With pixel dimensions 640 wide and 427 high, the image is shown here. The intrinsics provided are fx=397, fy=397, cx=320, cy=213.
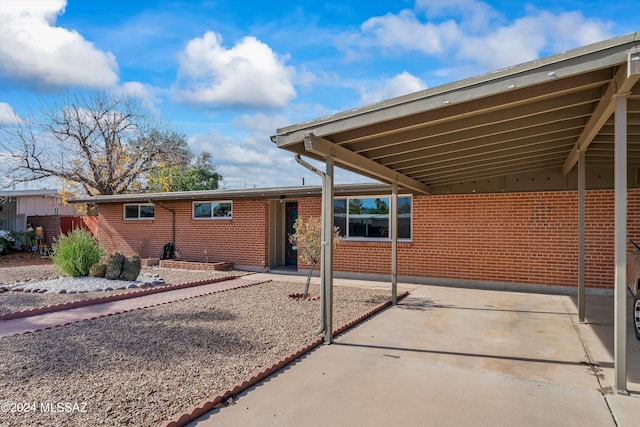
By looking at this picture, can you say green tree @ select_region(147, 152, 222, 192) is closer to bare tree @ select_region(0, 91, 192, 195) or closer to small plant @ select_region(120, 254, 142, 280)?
bare tree @ select_region(0, 91, 192, 195)

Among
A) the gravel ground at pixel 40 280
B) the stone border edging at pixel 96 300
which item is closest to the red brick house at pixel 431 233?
the gravel ground at pixel 40 280

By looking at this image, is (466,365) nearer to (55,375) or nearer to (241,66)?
(55,375)

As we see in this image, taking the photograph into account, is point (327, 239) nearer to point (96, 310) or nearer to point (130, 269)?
point (96, 310)

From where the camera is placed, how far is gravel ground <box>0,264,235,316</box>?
753cm

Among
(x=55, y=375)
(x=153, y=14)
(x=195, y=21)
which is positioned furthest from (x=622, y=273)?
(x=153, y=14)

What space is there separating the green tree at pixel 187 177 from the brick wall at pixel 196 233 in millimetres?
8729

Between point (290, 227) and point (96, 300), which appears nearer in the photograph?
point (96, 300)

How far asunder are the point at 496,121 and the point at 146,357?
16.1 ft

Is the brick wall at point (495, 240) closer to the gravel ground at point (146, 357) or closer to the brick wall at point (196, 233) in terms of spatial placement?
the brick wall at point (196, 233)

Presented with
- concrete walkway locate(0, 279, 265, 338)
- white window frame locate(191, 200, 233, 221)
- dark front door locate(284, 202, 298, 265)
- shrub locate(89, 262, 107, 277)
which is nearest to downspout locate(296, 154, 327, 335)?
concrete walkway locate(0, 279, 265, 338)

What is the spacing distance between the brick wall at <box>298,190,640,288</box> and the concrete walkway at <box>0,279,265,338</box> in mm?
4515

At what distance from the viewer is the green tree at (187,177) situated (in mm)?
24630

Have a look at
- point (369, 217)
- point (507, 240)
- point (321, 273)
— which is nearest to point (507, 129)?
point (321, 273)

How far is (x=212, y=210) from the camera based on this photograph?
13656 millimetres
